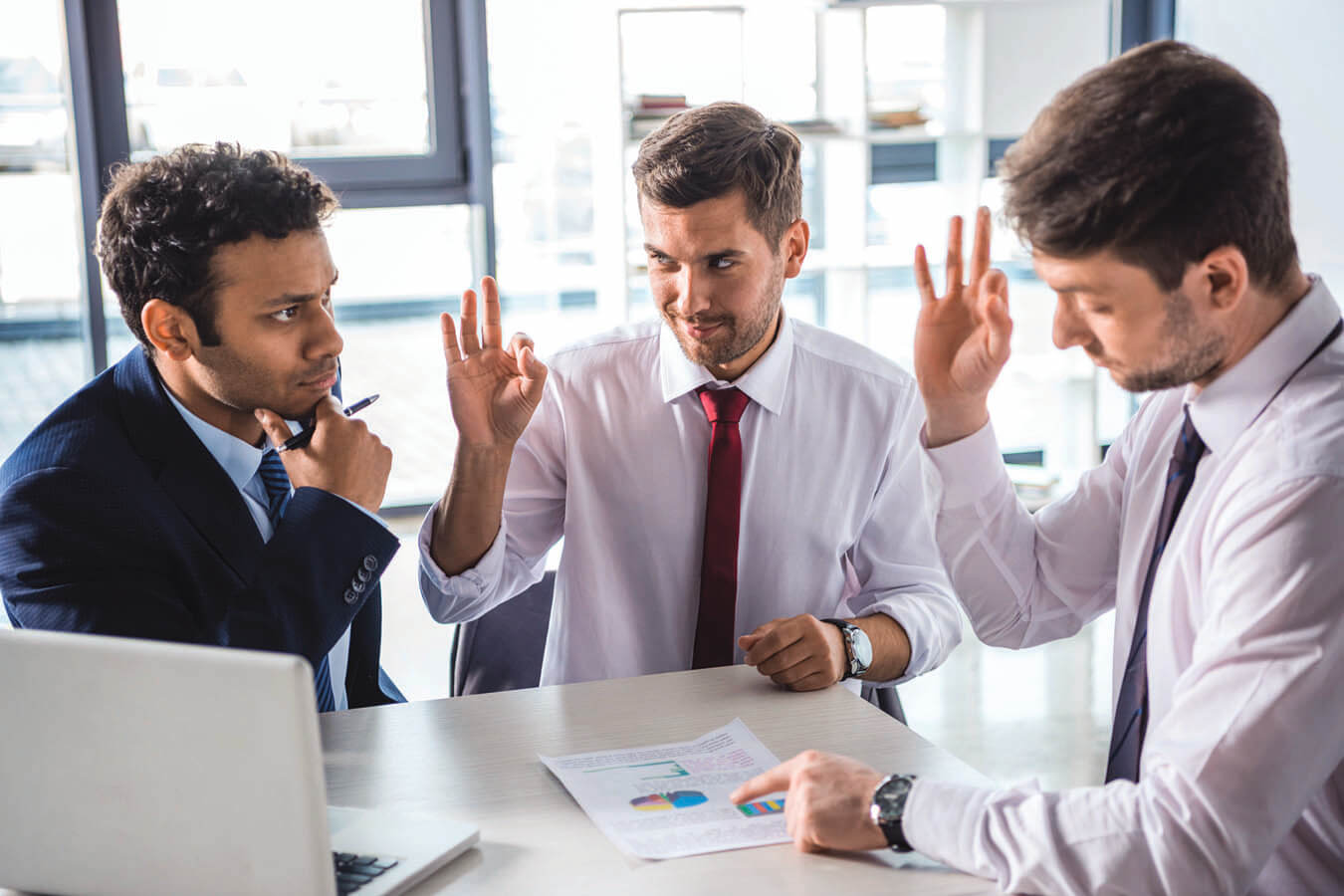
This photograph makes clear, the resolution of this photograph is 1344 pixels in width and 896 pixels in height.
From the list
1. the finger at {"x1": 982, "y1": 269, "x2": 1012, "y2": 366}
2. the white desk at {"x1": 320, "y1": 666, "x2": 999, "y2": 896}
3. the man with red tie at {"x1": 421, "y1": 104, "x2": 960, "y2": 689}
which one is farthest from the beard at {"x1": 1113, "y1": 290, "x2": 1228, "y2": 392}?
the man with red tie at {"x1": 421, "y1": 104, "x2": 960, "y2": 689}

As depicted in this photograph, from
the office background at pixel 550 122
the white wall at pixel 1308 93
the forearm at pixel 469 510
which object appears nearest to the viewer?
the forearm at pixel 469 510

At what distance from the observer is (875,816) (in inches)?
46.5

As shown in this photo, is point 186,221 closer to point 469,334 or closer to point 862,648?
point 469,334

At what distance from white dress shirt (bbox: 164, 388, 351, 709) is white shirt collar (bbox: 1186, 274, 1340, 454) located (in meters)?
1.11

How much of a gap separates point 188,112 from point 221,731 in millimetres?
4208

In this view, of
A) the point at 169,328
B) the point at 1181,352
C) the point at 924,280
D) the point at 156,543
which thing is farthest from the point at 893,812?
the point at 169,328

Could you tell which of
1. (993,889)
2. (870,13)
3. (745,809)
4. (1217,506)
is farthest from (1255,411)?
(870,13)

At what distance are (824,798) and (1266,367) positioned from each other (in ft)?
1.96

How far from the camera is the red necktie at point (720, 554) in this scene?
1876 millimetres

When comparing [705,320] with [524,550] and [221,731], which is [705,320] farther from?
[221,731]

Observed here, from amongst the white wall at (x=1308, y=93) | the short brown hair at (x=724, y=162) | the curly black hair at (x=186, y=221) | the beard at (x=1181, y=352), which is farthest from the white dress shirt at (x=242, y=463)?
the white wall at (x=1308, y=93)

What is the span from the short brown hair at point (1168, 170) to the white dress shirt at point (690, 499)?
784mm

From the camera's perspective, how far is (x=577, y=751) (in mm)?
1449

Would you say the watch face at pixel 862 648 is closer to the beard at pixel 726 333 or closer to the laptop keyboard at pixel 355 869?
the beard at pixel 726 333
